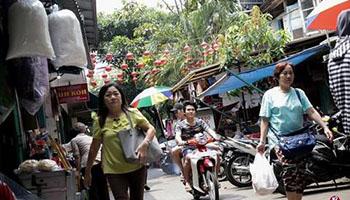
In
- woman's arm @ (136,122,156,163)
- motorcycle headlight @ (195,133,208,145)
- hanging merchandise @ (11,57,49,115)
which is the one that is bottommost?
motorcycle headlight @ (195,133,208,145)

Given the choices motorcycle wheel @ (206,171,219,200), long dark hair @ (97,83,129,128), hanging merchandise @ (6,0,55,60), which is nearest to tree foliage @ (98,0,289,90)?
motorcycle wheel @ (206,171,219,200)

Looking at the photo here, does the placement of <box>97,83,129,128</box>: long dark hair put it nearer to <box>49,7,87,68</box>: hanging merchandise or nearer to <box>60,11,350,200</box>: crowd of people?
<box>60,11,350,200</box>: crowd of people

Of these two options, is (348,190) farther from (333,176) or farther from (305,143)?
(305,143)

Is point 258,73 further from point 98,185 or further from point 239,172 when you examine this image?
point 98,185

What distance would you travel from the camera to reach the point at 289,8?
19562mm

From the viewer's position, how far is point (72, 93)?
35.9 ft

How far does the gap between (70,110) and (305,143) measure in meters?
17.0

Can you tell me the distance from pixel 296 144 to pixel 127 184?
176 centimetres

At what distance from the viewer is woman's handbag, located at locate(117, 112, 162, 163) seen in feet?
15.9

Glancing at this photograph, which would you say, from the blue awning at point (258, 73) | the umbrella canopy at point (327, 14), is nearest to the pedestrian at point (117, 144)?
the umbrella canopy at point (327, 14)

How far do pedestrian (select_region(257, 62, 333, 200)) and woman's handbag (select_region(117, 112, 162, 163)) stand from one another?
1121 millimetres

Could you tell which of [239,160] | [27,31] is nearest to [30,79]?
[27,31]

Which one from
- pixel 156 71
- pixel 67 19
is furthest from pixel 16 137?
pixel 156 71

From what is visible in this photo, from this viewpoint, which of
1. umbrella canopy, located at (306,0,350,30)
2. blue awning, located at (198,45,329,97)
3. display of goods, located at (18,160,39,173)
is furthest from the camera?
blue awning, located at (198,45,329,97)
